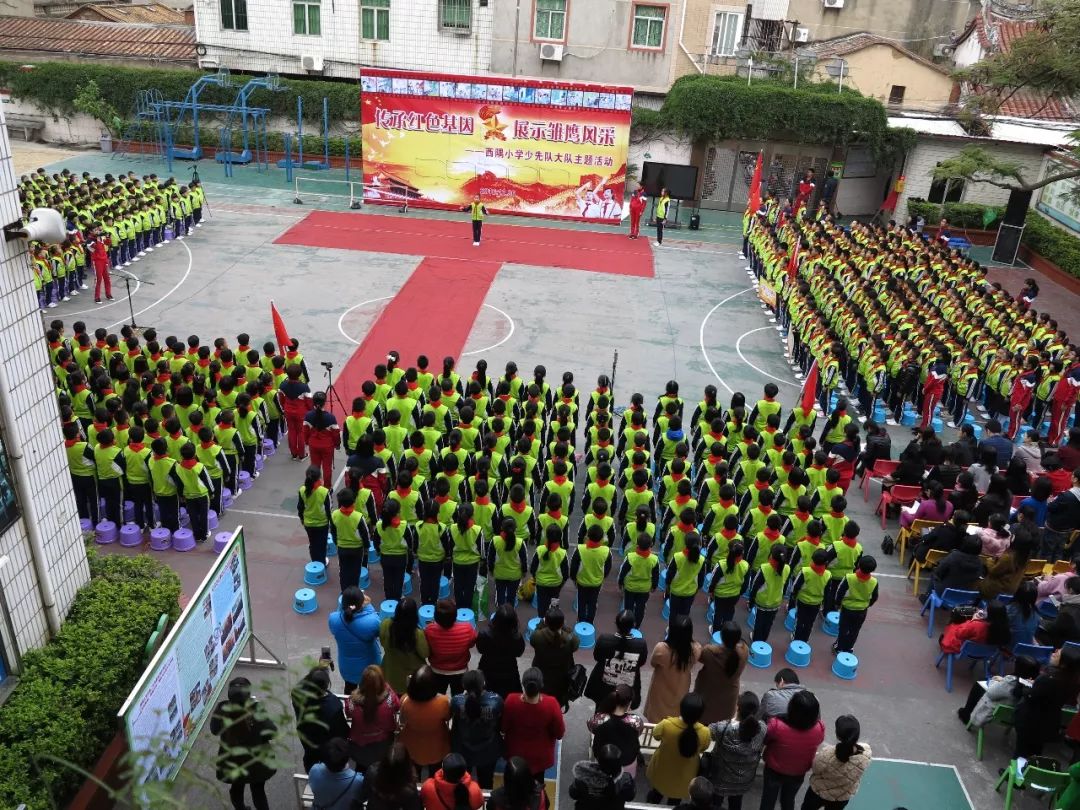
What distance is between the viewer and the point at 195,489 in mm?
9031

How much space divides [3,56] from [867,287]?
31796 millimetres

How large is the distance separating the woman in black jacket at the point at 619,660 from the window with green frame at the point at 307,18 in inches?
1106

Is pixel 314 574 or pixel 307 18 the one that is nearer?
pixel 314 574

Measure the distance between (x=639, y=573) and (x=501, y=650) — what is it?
2.03 meters

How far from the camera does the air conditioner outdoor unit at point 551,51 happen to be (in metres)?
28.2

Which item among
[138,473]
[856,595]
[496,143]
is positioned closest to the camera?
[856,595]

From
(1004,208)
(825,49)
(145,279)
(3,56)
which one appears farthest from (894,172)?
(3,56)

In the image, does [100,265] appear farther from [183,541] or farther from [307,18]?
[307,18]

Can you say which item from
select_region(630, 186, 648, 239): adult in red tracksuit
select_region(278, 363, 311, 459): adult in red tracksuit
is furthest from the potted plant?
select_region(278, 363, 311, 459): adult in red tracksuit

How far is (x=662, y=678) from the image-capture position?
6.51m

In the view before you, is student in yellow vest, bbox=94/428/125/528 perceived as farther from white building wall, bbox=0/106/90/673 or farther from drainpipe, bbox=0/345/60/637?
drainpipe, bbox=0/345/60/637

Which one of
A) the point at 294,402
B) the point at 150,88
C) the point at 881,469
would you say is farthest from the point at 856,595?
the point at 150,88

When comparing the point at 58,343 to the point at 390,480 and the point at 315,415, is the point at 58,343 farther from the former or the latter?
the point at 390,480

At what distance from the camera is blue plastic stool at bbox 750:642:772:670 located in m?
8.05
